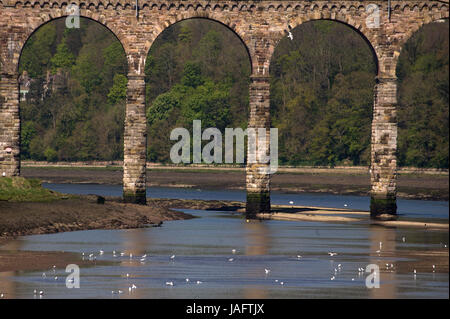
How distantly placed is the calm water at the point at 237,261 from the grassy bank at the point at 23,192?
13.3 ft

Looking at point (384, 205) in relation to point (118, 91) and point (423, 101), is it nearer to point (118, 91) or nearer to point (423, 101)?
point (423, 101)

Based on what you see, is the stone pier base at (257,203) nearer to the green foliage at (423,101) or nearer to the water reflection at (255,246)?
the water reflection at (255,246)

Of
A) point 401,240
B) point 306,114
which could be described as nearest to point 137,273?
point 401,240

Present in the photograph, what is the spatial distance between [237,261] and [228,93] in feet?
252

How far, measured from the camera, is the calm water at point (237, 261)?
1177 inches

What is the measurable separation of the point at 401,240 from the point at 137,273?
48.2 ft

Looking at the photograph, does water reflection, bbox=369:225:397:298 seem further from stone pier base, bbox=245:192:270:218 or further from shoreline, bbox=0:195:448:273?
stone pier base, bbox=245:192:270:218

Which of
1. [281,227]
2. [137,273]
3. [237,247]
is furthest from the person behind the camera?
[281,227]

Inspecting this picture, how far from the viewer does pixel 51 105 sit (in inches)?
5022

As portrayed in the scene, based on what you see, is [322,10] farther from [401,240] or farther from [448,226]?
[448,226]

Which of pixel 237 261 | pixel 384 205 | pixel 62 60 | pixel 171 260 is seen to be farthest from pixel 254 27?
pixel 62 60

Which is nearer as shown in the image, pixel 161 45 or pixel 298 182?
pixel 298 182

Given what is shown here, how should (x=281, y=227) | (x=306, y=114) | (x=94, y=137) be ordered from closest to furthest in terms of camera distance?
1. (x=281, y=227)
2. (x=306, y=114)
3. (x=94, y=137)

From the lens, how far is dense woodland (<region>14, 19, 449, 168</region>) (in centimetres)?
9506
